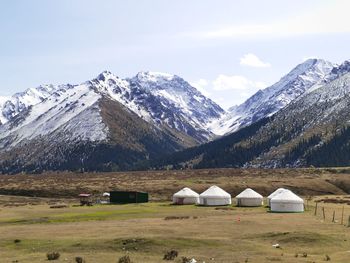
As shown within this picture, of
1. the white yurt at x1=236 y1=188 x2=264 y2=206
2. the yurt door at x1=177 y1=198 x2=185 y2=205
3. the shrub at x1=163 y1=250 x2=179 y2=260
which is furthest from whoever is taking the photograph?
the yurt door at x1=177 y1=198 x2=185 y2=205

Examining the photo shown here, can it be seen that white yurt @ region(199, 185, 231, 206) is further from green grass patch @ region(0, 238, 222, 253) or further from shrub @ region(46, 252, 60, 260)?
shrub @ region(46, 252, 60, 260)

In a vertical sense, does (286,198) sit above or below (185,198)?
above

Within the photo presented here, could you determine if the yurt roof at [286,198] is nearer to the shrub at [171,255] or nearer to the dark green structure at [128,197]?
the dark green structure at [128,197]

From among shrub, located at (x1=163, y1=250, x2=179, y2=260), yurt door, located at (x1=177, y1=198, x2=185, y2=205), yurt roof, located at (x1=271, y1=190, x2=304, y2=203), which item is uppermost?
yurt roof, located at (x1=271, y1=190, x2=304, y2=203)

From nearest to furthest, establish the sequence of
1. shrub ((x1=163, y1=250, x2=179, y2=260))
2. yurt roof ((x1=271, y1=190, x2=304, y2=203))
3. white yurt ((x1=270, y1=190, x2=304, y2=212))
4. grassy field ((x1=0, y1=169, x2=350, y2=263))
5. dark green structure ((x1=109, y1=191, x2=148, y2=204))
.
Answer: shrub ((x1=163, y1=250, x2=179, y2=260)) → grassy field ((x1=0, y1=169, x2=350, y2=263)) → white yurt ((x1=270, y1=190, x2=304, y2=212)) → yurt roof ((x1=271, y1=190, x2=304, y2=203)) → dark green structure ((x1=109, y1=191, x2=148, y2=204))

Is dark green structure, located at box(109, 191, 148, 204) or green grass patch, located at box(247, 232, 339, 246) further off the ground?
dark green structure, located at box(109, 191, 148, 204)

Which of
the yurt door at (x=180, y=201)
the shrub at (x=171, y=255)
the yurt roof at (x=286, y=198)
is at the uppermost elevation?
the yurt roof at (x=286, y=198)

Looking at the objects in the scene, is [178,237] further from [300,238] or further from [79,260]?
[79,260]

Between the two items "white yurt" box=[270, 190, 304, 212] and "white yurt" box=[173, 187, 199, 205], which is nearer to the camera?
"white yurt" box=[270, 190, 304, 212]

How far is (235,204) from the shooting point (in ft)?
378

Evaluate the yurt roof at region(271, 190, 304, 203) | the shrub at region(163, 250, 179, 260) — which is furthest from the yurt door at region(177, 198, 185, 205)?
the shrub at region(163, 250, 179, 260)

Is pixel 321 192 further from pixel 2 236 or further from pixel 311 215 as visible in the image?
pixel 2 236

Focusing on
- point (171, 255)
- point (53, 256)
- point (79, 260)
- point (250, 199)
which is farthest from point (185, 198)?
point (79, 260)

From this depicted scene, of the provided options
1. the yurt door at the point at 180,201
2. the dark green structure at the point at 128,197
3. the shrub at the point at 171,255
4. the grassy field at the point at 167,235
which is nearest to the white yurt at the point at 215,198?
the yurt door at the point at 180,201
